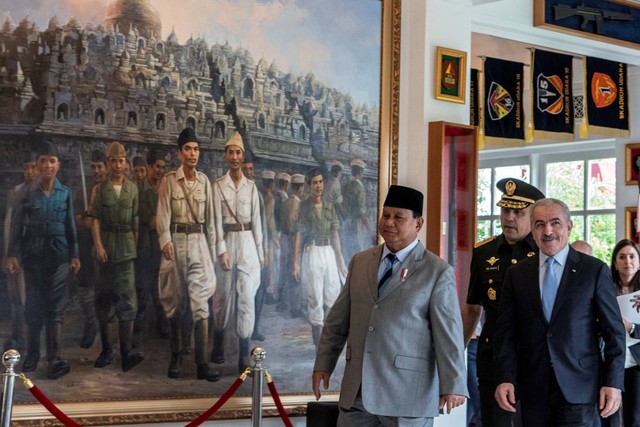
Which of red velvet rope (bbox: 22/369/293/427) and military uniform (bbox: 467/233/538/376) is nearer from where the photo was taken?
red velvet rope (bbox: 22/369/293/427)

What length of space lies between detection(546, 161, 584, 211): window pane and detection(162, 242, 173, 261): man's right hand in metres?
11.2

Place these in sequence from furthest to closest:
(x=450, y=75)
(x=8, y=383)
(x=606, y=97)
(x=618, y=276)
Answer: (x=606, y=97) < (x=618, y=276) < (x=450, y=75) < (x=8, y=383)

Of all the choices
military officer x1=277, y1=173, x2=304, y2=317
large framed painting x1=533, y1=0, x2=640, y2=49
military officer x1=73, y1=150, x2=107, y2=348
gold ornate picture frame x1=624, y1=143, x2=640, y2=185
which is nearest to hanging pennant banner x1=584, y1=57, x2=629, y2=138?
large framed painting x1=533, y1=0, x2=640, y2=49

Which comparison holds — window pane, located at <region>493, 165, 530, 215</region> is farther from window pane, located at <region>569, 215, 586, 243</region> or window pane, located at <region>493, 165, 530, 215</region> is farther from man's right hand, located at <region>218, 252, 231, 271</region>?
man's right hand, located at <region>218, 252, 231, 271</region>

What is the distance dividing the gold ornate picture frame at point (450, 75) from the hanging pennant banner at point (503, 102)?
2.71m

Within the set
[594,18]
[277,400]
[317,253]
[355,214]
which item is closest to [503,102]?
[594,18]

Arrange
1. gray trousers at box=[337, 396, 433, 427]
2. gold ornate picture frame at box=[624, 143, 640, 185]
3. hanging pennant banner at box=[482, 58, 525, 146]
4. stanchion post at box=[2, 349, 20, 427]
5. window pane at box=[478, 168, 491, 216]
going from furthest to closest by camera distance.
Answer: window pane at box=[478, 168, 491, 216]
gold ornate picture frame at box=[624, 143, 640, 185]
hanging pennant banner at box=[482, 58, 525, 146]
stanchion post at box=[2, 349, 20, 427]
gray trousers at box=[337, 396, 433, 427]

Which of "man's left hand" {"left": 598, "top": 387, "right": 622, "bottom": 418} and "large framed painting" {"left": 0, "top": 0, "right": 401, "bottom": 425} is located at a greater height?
"large framed painting" {"left": 0, "top": 0, "right": 401, "bottom": 425}

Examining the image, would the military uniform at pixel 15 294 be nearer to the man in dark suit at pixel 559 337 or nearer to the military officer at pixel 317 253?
the military officer at pixel 317 253

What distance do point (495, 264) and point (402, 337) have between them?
170cm

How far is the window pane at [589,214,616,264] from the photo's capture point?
647 inches

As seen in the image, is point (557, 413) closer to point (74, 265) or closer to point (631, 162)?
point (74, 265)

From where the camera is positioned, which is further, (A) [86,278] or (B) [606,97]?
(B) [606,97]

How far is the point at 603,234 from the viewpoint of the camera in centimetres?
1658
